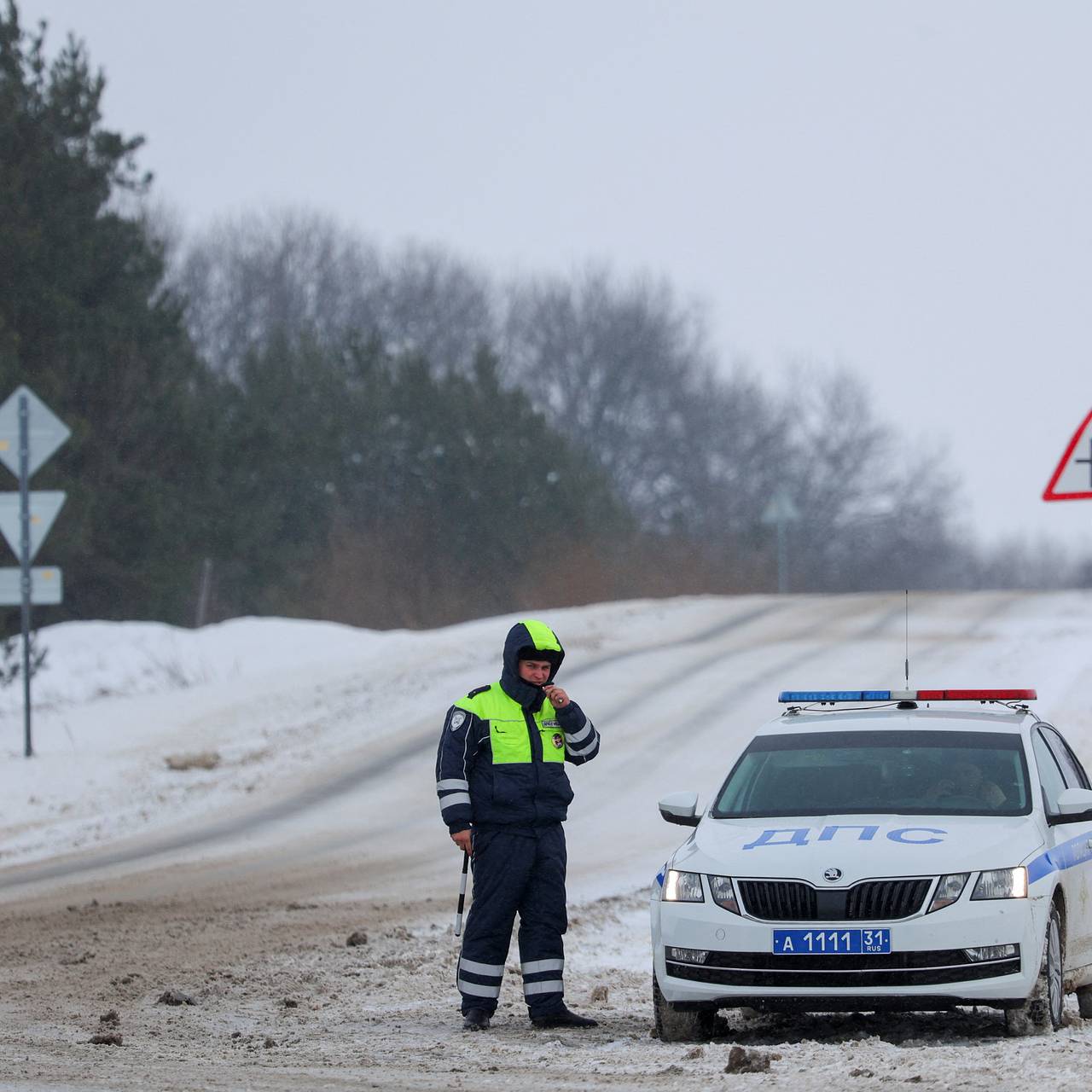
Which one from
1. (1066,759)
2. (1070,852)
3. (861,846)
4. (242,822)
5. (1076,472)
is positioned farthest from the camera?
(242,822)

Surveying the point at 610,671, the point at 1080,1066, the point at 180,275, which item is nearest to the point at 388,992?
the point at 1080,1066

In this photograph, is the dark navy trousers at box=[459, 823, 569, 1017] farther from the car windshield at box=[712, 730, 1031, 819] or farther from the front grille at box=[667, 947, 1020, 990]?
the front grille at box=[667, 947, 1020, 990]

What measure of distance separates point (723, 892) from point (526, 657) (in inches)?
56.2

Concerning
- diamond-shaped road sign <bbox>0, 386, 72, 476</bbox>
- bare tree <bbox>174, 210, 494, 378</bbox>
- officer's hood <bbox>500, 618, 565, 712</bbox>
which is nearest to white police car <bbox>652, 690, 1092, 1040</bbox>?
officer's hood <bbox>500, 618, 565, 712</bbox>

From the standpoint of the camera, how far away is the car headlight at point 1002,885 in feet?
25.4

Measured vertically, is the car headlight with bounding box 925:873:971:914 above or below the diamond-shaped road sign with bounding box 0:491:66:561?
below

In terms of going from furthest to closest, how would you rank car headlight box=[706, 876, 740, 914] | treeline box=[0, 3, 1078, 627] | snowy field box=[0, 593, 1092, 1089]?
treeline box=[0, 3, 1078, 627] < car headlight box=[706, 876, 740, 914] < snowy field box=[0, 593, 1092, 1089]

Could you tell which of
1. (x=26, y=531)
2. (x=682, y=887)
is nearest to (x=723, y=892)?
(x=682, y=887)

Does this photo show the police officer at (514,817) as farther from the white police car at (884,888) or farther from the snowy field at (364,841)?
the white police car at (884,888)

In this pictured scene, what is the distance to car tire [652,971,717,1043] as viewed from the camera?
8055mm

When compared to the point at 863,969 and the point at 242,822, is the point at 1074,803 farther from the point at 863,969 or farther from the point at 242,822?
the point at 242,822

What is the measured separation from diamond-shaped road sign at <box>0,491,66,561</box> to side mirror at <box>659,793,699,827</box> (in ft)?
42.7

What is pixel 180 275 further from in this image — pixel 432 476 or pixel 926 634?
pixel 926 634

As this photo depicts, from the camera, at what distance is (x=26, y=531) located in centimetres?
2050
